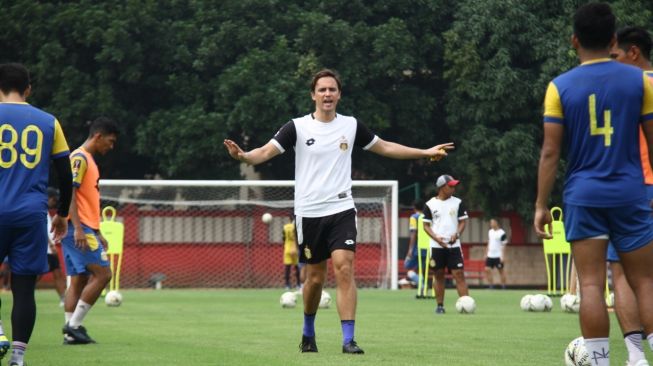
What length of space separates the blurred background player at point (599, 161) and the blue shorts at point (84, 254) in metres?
6.45

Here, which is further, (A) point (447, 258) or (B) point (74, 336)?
(A) point (447, 258)

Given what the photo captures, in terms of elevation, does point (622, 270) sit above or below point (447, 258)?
above

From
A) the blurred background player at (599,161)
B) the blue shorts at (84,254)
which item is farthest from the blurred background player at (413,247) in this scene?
the blurred background player at (599,161)

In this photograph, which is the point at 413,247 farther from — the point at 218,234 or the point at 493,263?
the point at 218,234

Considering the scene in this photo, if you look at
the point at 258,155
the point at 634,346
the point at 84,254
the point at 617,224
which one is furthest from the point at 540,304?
the point at 617,224

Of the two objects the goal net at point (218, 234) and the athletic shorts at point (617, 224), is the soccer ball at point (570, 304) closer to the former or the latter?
the athletic shorts at point (617, 224)

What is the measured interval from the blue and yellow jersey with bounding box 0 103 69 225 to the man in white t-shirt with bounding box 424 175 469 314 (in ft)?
36.1

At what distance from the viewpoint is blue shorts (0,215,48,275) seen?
871 centimetres

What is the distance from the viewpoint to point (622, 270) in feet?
26.3

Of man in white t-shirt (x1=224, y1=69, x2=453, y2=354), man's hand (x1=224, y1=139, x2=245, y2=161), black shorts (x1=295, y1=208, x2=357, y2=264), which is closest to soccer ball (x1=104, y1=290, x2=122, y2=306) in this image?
man in white t-shirt (x1=224, y1=69, x2=453, y2=354)

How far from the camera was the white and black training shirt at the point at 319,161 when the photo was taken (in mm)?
10781

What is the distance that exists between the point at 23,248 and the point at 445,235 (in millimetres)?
12112

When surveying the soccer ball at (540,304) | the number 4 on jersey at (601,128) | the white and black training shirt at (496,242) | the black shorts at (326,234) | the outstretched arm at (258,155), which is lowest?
the white and black training shirt at (496,242)

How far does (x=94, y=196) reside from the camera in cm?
1241
